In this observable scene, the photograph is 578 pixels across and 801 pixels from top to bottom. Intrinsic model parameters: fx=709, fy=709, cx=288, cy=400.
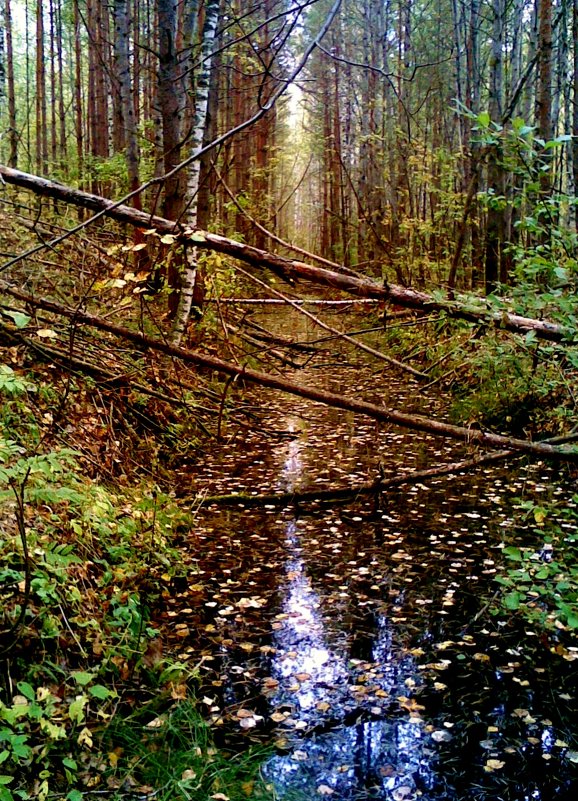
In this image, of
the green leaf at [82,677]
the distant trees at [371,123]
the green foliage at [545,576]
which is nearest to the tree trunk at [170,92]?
the distant trees at [371,123]

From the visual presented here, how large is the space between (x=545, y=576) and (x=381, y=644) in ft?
3.88

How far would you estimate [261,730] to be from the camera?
11.7 ft

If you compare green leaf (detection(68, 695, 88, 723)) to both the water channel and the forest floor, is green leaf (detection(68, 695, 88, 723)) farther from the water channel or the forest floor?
the water channel

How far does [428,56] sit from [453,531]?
1840cm

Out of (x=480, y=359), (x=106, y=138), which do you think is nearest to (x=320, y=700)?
(x=480, y=359)

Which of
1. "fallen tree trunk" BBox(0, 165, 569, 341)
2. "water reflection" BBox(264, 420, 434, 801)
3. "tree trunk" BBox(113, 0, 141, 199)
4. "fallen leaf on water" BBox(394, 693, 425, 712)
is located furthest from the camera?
"tree trunk" BBox(113, 0, 141, 199)

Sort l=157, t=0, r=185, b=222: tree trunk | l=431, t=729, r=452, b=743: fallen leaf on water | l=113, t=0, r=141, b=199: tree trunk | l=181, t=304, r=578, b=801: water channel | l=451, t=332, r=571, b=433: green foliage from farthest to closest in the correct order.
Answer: l=113, t=0, r=141, b=199: tree trunk → l=157, t=0, r=185, b=222: tree trunk → l=451, t=332, r=571, b=433: green foliage → l=431, t=729, r=452, b=743: fallen leaf on water → l=181, t=304, r=578, b=801: water channel

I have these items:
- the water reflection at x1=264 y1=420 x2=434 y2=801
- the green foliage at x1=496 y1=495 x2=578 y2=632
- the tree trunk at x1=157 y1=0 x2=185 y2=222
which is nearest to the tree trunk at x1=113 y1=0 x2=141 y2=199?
the tree trunk at x1=157 y1=0 x2=185 y2=222

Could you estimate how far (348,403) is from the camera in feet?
18.4

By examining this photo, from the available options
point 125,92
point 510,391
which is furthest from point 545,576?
point 125,92

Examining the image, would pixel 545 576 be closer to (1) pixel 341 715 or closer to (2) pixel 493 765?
(2) pixel 493 765

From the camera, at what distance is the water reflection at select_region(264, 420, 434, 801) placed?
3.23m

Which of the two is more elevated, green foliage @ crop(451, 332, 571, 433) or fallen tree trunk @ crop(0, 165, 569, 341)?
fallen tree trunk @ crop(0, 165, 569, 341)

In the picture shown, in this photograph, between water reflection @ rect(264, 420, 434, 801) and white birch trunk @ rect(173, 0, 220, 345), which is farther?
white birch trunk @ rect(173, 0, 220, 345)
